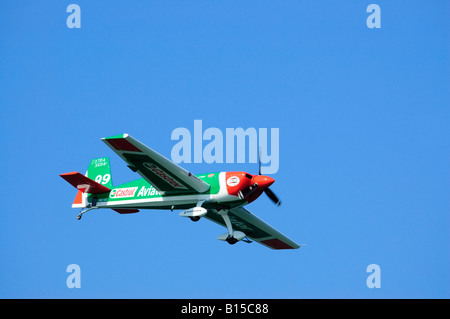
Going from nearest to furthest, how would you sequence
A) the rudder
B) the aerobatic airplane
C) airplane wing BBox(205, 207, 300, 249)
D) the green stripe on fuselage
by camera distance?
the aerobatic airplane, the green stripe on fuselage, the rudder, airplane wing BBox(205, 207, 300, 249)

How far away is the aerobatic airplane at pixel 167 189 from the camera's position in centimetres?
3262

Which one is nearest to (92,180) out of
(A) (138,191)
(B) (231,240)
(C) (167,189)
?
(A) (138,191)

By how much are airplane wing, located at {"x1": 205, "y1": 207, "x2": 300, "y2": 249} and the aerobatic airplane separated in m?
0.27

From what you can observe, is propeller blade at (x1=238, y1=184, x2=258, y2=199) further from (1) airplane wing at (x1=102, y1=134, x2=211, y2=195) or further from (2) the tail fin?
(2) the tail fin

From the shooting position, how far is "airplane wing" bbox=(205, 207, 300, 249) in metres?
37.2

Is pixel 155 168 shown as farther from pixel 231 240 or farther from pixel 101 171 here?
pixel 101 171

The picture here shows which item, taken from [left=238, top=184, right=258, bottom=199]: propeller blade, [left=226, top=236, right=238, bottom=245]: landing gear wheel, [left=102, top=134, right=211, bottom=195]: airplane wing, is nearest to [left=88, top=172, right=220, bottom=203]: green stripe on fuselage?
[left=102, top=134, right=211, bottom=195]: airplane wing

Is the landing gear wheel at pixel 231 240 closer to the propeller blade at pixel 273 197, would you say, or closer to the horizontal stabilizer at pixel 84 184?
the propeller blade at pixel 273 197

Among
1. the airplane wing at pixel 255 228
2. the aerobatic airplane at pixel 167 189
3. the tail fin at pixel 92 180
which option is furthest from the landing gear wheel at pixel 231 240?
the tail fin at pixel 92 180

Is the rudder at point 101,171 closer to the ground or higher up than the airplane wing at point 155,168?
higher up

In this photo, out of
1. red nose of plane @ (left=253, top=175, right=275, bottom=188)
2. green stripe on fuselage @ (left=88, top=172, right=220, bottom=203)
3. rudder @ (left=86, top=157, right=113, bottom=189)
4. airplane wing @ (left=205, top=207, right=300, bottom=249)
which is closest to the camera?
red nose of plane @ (left=253, top=175, right=275, bottom=188)

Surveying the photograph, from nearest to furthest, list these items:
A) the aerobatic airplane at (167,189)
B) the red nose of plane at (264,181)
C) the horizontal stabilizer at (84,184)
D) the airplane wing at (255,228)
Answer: the aerobatic airplane at (167,189)
the red nose of plane at (264,181)
the horizontal stabilizer at (84,184)
the airplane wing at (255,228)
